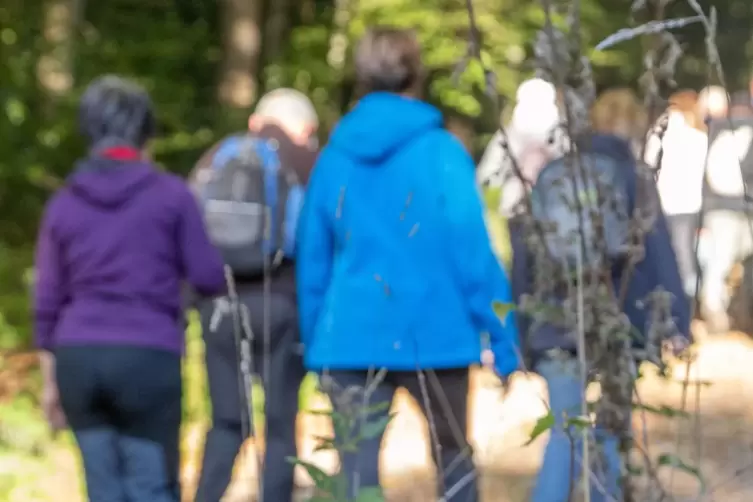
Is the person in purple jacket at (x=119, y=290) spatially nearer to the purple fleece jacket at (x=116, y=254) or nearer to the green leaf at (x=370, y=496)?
the purple fleece jacket at (x=116, y=254)

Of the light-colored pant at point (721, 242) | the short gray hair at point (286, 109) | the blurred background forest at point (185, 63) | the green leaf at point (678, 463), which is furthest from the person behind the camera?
the blurred background forest at point (185, 63)

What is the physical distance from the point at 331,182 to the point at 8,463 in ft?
8.84

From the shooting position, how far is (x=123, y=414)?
3.92 m

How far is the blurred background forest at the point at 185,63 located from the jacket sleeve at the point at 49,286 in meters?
4.86

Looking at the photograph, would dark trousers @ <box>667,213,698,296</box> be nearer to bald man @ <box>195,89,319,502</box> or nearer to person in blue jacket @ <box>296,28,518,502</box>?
bald man @ <box>195,89,319,502</box>

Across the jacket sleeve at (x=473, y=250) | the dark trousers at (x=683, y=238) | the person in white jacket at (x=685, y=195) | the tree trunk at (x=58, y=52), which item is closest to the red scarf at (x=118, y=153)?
the jacket sleeve at (x=473, y=250)

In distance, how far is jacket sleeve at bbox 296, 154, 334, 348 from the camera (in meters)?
4.00

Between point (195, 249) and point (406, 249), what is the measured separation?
26.9 inches

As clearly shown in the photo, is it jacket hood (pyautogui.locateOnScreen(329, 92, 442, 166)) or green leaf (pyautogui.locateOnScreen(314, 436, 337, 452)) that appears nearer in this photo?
green leaf (pyautogui.locateOnScreen(314, 436, 337, 452))

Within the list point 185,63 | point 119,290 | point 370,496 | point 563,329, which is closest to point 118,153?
point 119,290

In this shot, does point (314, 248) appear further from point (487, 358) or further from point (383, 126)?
point (487, 358)

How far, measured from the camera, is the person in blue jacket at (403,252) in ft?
12.6

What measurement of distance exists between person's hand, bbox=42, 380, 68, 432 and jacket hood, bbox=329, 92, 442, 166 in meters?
1.24

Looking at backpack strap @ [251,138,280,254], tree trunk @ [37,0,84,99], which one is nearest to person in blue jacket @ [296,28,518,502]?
backpack strap @ [251,138,280,254]
